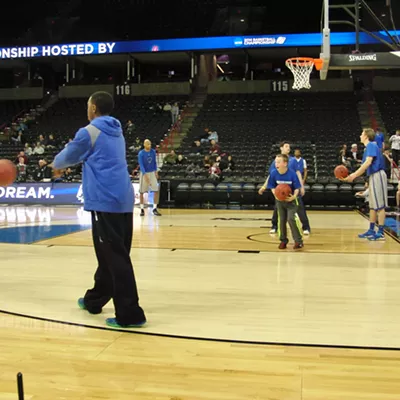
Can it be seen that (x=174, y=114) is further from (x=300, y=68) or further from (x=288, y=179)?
(x=288, y=179)

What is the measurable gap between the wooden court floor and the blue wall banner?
1890cm

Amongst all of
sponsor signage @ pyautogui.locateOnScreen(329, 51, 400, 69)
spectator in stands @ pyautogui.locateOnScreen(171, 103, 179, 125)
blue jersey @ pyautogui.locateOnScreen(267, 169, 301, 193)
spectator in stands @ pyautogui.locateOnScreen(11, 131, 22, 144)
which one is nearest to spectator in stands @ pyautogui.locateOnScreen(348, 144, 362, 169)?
sponsor signage @ pyautogui.locateOnScreen(329, 51, 400, 69)

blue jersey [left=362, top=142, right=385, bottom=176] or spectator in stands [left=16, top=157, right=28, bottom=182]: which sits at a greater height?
blue jersey [left=362, top=142, right=385, bottom=176]

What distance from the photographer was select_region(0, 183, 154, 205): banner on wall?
16891 millimetres

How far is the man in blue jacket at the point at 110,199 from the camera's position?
12.4 ft

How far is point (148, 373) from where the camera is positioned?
290cm

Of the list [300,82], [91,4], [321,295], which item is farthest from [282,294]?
[91,4]

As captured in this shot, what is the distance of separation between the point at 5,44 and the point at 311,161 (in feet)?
61.1

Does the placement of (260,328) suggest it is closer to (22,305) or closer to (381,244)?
(22,305)

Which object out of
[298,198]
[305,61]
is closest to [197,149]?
[305,61]

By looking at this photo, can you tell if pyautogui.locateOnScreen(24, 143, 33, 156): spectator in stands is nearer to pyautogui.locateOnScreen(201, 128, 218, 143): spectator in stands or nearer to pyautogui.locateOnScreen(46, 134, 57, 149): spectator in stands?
pyautogui.locateOnScreen(46, 134, 57, 149): spectator in stands

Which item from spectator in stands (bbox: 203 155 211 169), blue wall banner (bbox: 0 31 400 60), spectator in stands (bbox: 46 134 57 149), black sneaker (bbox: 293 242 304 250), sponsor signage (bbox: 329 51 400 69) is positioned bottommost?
black sneaker (bbox: 293 242 304 250)

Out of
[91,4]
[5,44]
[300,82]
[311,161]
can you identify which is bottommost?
[311,161]

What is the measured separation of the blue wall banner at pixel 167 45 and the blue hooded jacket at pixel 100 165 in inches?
882
